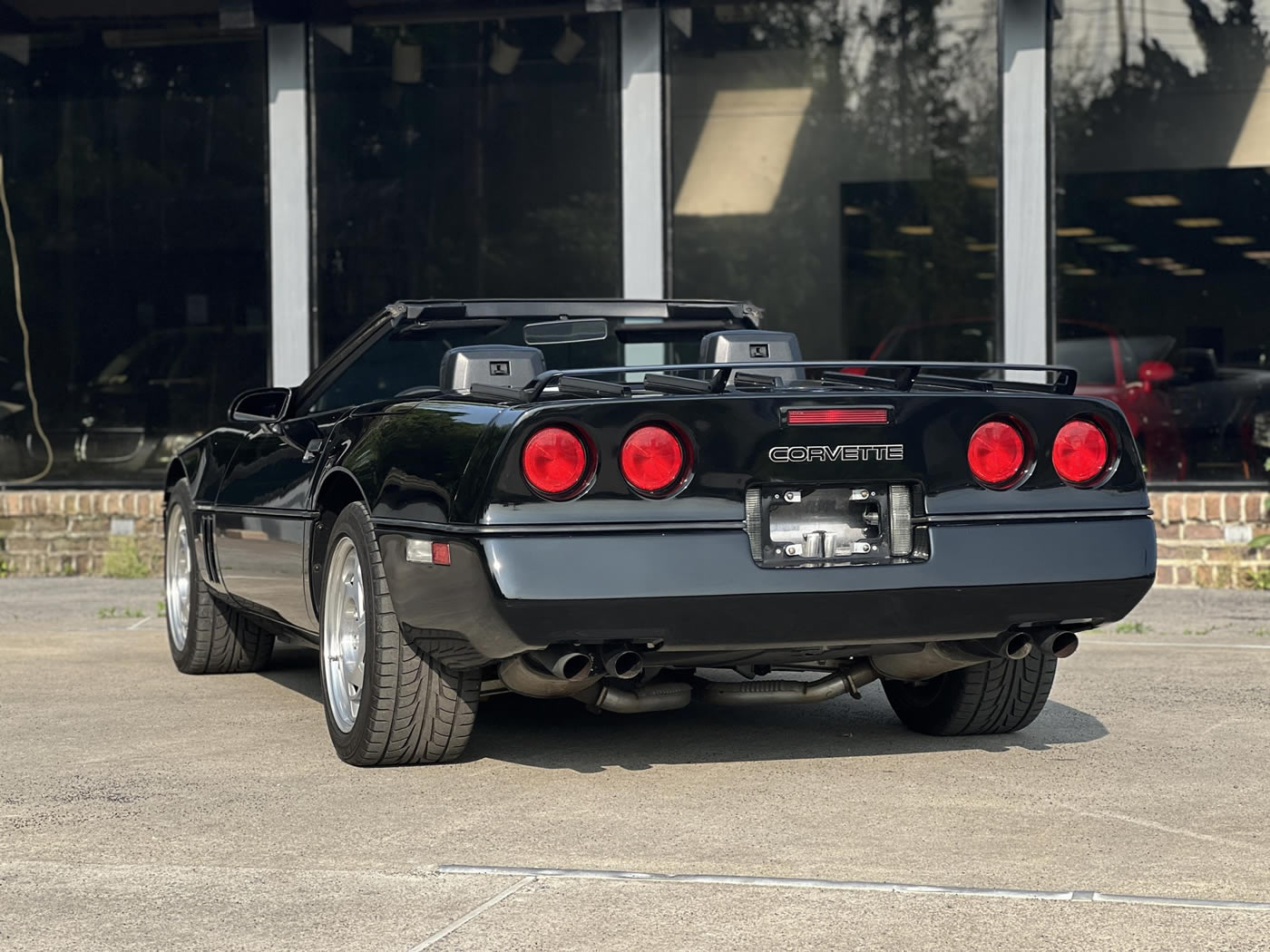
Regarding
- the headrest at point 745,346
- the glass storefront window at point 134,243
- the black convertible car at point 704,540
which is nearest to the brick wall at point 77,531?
the glass storefront window at point 134,243

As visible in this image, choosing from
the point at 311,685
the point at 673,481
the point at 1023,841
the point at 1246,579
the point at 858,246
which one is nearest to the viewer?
the point at 1023,841

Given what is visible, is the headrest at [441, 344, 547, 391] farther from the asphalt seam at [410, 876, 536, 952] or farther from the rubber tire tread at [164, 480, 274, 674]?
the rubber tire tread at [164, 480, 274, 674]

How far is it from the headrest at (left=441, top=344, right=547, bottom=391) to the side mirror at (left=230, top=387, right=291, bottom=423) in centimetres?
127

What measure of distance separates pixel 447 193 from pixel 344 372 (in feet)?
20.4

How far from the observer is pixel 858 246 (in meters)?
12.3

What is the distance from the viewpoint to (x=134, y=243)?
13.1m

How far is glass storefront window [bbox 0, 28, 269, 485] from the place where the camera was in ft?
42.6

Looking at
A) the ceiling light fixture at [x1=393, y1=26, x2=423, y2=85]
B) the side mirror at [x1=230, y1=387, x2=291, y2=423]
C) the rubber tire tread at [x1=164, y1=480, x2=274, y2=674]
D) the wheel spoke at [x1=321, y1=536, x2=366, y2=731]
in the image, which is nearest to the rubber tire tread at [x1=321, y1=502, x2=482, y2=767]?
the wheel spoke at [x1=321, y1=536, x2=366, y2=731]

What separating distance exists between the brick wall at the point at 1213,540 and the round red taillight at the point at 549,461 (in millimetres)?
7246

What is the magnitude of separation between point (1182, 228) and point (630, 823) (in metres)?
7.98

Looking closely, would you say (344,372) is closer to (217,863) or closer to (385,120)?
(217,863)

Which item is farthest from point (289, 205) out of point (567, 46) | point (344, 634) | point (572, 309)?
point (344, 634)

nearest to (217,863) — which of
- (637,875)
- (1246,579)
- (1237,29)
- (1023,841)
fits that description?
(637,875)

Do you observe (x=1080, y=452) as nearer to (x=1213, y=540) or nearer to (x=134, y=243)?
(x=1213, y=540)
